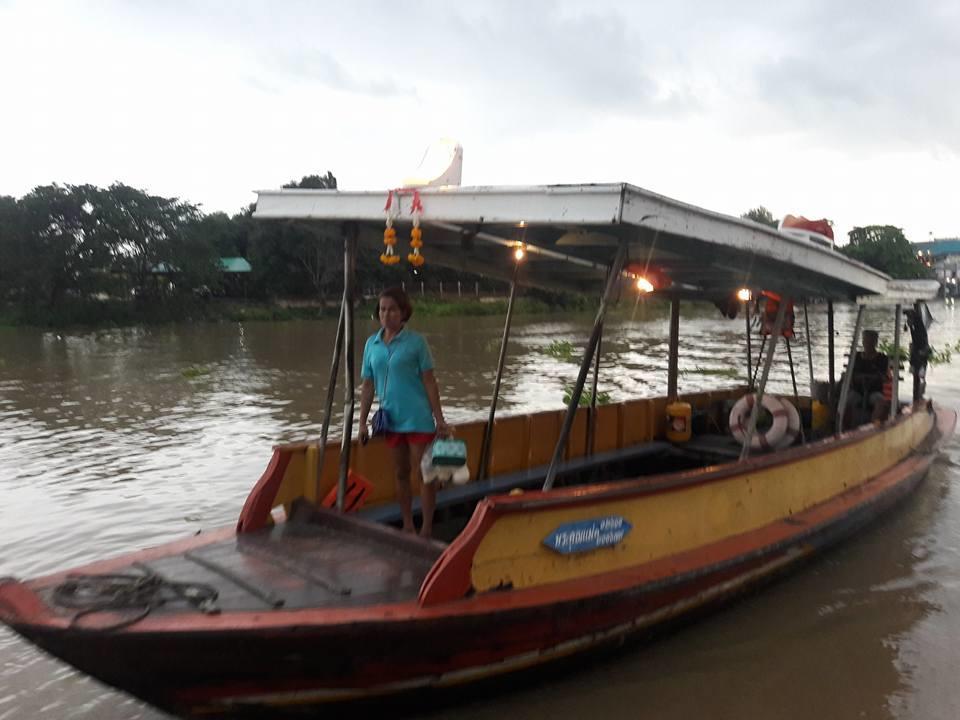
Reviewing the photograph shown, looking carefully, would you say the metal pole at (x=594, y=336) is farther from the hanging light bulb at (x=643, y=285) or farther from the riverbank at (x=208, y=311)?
the riverbank at (x=208, y=311)

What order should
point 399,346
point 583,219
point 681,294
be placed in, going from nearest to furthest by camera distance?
point 583,219
point 399,346
point 681,294

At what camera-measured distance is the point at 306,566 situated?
3295mm

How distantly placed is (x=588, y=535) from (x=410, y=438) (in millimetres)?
1071

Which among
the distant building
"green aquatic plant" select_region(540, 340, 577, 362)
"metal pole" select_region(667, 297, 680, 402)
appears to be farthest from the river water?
the distant building

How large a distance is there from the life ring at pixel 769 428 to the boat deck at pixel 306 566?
10.5ft

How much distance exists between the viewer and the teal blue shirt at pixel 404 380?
3756 millimetres

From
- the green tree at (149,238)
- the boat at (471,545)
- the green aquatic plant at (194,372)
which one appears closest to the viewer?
the boat at (471,545)

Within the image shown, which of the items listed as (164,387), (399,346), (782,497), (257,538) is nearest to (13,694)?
(257,538)

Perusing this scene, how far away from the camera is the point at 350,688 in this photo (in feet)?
9.18

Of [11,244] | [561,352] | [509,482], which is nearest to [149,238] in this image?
[11,244]

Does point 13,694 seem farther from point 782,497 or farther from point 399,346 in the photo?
point 782,497

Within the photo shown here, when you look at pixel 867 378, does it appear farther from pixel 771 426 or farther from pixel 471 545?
→ pixel 471 545

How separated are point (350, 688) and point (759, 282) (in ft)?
11.3

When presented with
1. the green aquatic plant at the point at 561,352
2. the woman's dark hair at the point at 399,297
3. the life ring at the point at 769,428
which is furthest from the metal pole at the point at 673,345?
the green aquatic plant at the point at 561,352
